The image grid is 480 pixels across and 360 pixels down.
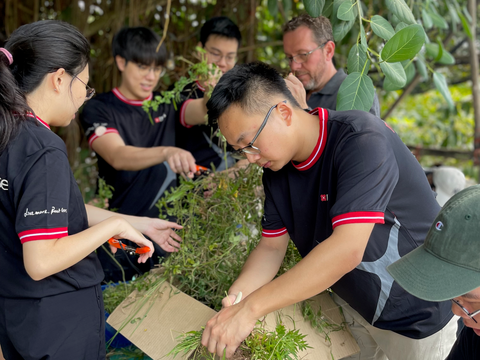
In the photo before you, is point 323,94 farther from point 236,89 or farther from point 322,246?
point 322,246

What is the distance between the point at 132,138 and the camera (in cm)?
241

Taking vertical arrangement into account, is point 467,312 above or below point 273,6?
below

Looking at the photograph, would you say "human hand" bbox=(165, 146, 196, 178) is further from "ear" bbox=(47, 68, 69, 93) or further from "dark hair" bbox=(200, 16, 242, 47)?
"dark hair" bbox=(200, 16, 242, 47)

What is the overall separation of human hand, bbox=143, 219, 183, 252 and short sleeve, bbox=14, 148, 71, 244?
55cm

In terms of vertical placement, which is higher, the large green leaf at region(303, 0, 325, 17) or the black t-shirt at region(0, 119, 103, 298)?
the large green leaf at region(303, 0, 325, 17)

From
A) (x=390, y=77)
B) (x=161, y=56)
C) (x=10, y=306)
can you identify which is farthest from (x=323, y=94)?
(x=10, y=306)

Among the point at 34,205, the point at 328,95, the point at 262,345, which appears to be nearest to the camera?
the point at 34,205

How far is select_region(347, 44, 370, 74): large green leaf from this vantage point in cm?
150

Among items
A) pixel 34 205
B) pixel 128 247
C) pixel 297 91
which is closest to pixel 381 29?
pixel 297 91

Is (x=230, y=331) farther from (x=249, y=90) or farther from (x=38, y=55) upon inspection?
(x=38, y=55)

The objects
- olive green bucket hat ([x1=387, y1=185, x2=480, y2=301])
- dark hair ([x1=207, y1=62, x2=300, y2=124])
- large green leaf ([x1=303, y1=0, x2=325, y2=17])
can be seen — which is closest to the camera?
olive green bucket hat ([x1=387, y1=185, x2=480, y2=301])

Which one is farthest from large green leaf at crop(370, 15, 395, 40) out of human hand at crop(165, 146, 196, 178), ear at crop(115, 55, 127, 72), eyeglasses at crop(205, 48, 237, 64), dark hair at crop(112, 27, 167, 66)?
ear at crop(115, 55, 127, 72)

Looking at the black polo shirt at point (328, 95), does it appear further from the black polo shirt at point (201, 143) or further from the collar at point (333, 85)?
the black polo shirt at point (201, 143)

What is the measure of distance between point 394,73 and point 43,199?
1.18 m
